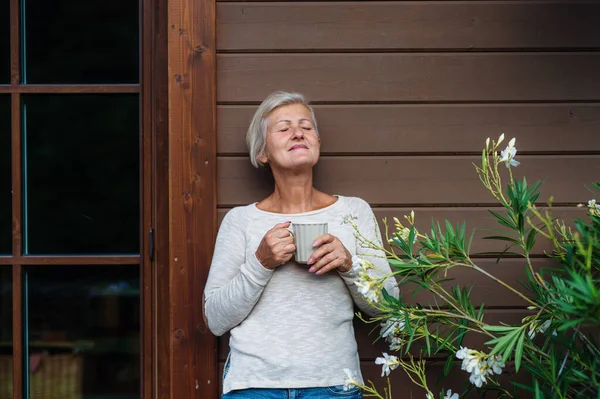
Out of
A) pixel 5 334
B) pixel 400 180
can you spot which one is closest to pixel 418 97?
pixel 400 180

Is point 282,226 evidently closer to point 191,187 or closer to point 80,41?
point 191,187

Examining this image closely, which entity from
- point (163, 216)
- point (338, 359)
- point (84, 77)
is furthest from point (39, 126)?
point (338, 359)

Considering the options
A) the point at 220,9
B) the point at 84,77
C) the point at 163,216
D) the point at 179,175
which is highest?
the point at 220,9

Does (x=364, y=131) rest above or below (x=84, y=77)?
below

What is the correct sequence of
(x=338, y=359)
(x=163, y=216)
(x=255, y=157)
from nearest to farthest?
(x=338, y=359) → (x=255, y=157) → (x=163, y=216)

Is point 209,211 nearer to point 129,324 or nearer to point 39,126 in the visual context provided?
point 129,324

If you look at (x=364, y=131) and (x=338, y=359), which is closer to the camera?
(x=338, y=359)

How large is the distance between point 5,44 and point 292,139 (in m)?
1.10

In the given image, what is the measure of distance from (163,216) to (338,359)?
788 millimetres

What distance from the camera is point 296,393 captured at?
184 centimetres

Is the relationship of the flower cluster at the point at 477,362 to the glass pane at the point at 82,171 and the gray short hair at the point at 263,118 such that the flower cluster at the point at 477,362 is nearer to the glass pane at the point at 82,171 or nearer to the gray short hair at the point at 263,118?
the gray short hair at the point at 263,118

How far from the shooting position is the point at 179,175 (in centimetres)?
215

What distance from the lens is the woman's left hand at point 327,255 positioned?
177 cm

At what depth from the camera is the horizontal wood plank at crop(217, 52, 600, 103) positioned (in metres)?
2.18
